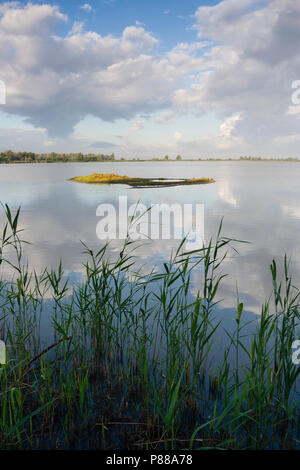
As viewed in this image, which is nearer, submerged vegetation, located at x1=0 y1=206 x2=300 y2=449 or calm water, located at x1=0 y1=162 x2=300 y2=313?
submerged vegetation, located at x1=0 y1=206 x2=300 y2=449

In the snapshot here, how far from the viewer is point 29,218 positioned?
14.8 metres

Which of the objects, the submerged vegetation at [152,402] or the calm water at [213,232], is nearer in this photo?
the submerged vegetation at [152,402]

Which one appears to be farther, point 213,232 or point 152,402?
point 213,232

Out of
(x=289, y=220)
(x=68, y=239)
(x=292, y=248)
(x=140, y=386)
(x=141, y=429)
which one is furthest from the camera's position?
(x=289, y=220)

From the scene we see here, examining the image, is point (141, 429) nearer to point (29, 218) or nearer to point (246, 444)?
point (246, 444)

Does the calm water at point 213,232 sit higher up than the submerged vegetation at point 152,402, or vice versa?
the calm water at point 213,232

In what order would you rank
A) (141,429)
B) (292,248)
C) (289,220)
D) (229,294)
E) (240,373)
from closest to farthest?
(141,429), (240,373), (229,294), (292,248), (289,220)

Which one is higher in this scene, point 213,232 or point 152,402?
point 213,232

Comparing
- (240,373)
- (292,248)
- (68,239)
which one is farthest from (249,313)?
(68,239)

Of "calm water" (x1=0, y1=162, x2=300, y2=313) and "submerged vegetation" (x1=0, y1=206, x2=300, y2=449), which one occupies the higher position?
"calm water" (x1=0, y1=162, x2=300, y2=313)

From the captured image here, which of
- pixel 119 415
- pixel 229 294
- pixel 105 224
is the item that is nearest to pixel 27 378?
pixel 119 415

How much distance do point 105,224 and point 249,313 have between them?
386 inches

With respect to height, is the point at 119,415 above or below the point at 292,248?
below

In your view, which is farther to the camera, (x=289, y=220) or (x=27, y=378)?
(x=289, y=220)
